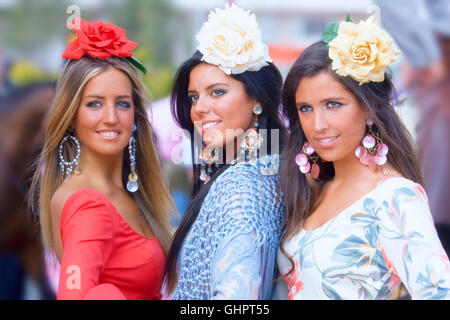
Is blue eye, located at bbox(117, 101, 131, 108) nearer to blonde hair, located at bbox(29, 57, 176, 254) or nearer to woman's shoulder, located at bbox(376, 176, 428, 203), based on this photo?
blonde hair, located at bbox(29, 57, 176, 254)

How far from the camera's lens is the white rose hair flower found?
2.30 meters

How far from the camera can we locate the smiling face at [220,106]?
7.68 feet

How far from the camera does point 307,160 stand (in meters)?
2.25

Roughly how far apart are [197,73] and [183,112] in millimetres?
302

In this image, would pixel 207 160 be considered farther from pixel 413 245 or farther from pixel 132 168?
pixel 413 245

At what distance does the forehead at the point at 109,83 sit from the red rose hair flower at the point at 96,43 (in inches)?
3.2

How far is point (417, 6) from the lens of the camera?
3715 millimetres

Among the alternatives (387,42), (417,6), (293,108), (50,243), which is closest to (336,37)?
(387,42)

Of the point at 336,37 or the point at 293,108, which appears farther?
the point at 293,108

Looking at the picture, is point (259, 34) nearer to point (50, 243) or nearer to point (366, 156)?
point (366, 156)

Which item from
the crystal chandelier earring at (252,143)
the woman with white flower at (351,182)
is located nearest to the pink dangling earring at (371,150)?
the woman with white flower at (351,182)

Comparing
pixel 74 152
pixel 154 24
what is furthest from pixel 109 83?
pixel 154 24

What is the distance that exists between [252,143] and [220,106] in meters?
0.21
